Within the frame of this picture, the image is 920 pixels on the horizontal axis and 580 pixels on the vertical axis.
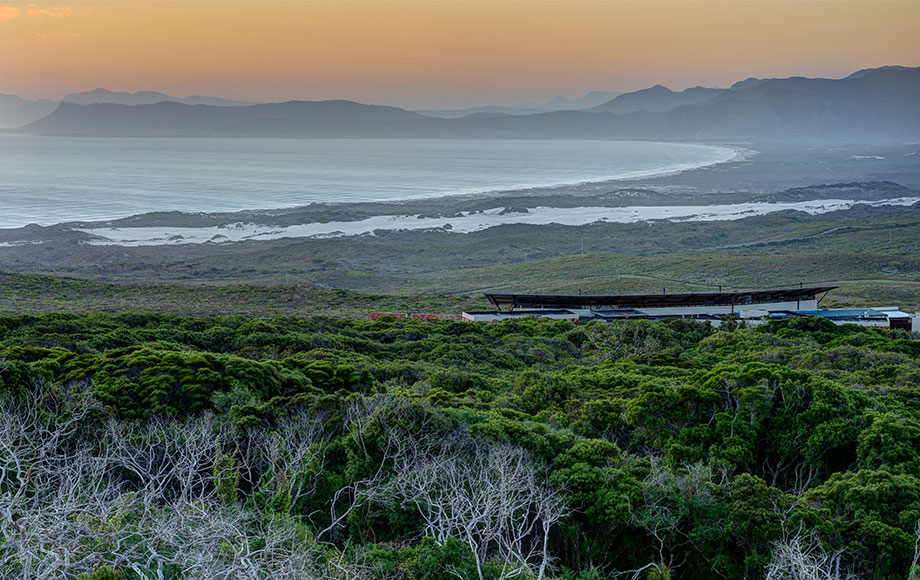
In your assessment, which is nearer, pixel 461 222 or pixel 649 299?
pixel 649 299

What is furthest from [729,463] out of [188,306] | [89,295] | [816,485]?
[89,295]

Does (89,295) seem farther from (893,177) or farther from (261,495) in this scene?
(893,177)

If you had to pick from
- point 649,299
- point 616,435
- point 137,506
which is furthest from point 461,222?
point 137,506

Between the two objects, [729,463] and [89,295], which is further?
[89,295]

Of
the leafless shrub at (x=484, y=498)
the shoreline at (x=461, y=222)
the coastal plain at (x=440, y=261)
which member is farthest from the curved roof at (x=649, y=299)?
the shoreline at (x=461, y=222)

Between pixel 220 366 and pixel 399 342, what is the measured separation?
13.7m

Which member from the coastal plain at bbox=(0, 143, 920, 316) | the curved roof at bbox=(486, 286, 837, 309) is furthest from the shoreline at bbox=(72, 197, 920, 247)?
the curved roof at bbox=(486, 286, 837, 309)

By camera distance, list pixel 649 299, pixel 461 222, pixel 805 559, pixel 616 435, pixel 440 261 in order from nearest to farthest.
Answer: pixel 805 559, pixel 616 435, pixel 649 299, pixel 440 261, pixel 461 222

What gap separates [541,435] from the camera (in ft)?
52.1

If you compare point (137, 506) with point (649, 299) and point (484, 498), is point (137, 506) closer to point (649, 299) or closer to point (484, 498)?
point (484, 498)

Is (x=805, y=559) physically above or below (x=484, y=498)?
below

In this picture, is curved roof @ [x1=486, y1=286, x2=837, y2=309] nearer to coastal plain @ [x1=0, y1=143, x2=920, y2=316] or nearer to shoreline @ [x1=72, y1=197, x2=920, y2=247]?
coastal plain @ [x1=0, y1=143, x2=920, y2=316]

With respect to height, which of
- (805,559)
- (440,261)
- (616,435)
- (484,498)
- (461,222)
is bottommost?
(440,261)

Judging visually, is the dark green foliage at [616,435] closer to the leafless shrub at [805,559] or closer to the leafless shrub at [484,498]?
the leafless shrub at [805,559]
